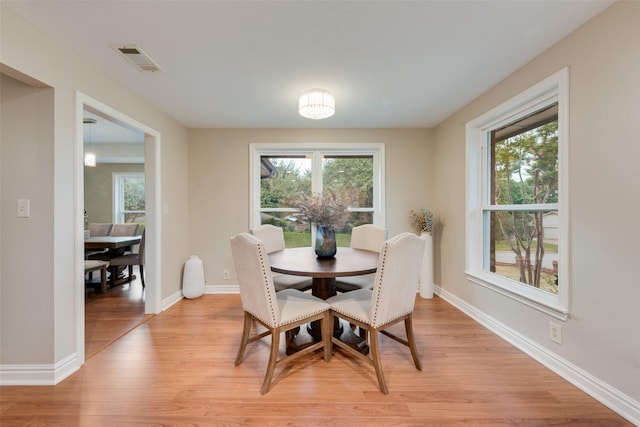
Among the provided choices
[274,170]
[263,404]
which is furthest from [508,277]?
[274,170]

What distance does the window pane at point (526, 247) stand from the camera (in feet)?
6.67

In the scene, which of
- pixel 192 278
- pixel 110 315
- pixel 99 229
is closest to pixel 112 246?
pixel 110 315

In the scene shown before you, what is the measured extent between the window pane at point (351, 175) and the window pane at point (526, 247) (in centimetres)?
159

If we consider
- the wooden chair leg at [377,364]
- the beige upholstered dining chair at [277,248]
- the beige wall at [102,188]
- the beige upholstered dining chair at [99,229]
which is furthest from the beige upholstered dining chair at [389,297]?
the beige wall at [102,188]

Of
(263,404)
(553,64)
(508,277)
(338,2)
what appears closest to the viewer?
(338,2)

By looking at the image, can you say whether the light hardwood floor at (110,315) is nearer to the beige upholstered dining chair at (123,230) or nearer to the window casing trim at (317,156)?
the beige upholstered dining chair at (123,230)

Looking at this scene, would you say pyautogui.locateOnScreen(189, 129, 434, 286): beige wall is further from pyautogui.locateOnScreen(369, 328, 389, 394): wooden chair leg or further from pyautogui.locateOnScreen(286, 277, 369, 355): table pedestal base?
pyautogui.locateOnScreen(369, 328, 389, 394): wooden chair leg

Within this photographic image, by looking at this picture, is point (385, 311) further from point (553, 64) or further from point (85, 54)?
point (85, 54)

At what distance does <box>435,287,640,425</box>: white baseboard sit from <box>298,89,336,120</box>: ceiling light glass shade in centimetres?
243

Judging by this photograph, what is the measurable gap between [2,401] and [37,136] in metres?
1.63

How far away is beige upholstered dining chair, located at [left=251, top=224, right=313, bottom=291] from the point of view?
2357 millimetres

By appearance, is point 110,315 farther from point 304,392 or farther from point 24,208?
point 304,392

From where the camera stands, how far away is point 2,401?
1.57 m

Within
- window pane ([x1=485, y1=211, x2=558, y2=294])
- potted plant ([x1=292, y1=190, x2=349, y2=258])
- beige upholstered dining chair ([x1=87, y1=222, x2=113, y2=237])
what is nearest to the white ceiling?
potted plant ([x1=292, y1=190, x2=349, y2=258])
